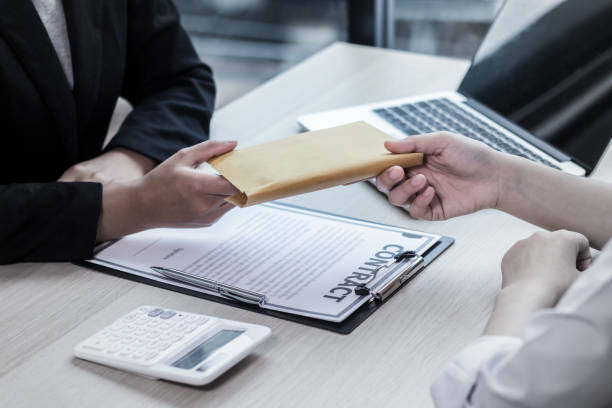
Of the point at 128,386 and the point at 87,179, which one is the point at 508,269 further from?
the point at 87,179

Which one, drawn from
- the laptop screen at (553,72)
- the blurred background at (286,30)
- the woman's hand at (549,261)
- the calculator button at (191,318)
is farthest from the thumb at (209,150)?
the blurred background at (286,30)

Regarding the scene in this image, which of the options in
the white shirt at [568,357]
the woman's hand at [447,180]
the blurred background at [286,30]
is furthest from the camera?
the blurred background at [286,30]

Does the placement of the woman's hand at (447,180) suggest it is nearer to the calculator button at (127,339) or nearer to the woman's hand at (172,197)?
the woman's hand at (172,197)

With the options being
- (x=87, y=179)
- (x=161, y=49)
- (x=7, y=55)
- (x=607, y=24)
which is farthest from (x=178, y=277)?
(x=607, y=24)

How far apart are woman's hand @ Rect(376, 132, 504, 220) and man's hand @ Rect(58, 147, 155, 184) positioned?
1.43ft

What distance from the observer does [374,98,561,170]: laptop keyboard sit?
1.13m

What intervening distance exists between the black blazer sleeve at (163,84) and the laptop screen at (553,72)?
50 cm

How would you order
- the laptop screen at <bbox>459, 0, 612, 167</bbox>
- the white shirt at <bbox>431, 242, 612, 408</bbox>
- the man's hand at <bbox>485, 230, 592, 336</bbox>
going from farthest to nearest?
the laptop screen at <bbox>459, 0, 612, 167</bbox> < the man's hand at <bbox>485, 230, 592, 336</bbox> < the white shirt at <bbox>431, 242, 612, 408</bbox>

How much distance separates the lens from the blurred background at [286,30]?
3494 mm

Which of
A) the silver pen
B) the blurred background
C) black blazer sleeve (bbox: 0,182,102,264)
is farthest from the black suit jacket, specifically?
the blurred background

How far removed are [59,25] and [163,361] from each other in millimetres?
711

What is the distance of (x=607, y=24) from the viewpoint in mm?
1155

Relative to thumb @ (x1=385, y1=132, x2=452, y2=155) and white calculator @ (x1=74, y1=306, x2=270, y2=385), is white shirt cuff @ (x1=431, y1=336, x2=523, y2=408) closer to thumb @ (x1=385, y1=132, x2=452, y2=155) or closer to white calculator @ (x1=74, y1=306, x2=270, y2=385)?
white calculator @ (x1=74, y1=306, x2=270, y2=385)

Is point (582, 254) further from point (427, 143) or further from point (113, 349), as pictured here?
point (113, 349)
